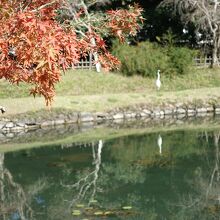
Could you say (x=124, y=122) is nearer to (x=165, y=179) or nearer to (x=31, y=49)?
(x=165, y=179)

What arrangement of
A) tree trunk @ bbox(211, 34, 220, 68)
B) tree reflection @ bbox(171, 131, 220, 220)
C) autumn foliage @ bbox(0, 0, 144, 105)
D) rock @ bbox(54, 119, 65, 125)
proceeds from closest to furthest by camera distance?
autumn foliage @ bbox(0, 0, 144, 105)
tree reflection @ bbox(171, 131, 220, 220)
rock @ bbox(54, 119, 65, 125)
tree trunk @ bbox(211, 34, 220, 68)

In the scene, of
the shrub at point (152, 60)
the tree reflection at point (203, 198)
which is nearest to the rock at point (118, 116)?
the shrub at point (152, 60)

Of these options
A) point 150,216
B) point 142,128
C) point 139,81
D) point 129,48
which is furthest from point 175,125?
point 150,216

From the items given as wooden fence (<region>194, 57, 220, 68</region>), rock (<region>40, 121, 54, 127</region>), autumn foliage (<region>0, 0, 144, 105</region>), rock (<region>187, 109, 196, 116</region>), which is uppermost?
autumn foliage (<region>0, 0, 144, 105</region>)

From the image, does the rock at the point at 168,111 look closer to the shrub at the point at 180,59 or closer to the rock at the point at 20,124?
the shrub at the point at 180,59

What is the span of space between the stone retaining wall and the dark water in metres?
3.51

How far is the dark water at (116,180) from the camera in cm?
1118

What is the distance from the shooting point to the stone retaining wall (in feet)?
72.6

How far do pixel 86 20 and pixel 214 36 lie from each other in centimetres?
2434

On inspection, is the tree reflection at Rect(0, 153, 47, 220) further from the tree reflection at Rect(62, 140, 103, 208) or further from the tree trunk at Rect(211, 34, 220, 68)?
the tree trunk at Rect(211, 34, 220, 68)

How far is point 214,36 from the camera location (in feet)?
97.9

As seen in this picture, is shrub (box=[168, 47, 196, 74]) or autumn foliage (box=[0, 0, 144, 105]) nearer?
autumn foliage (box=[0, 0, 144, 105])

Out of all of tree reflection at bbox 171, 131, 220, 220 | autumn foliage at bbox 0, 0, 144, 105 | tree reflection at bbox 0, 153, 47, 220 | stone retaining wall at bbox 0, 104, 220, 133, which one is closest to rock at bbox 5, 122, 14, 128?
stone retaining wall at bbox 0, 104, 220, 133

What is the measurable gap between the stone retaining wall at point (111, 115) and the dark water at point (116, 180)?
3.51 m
